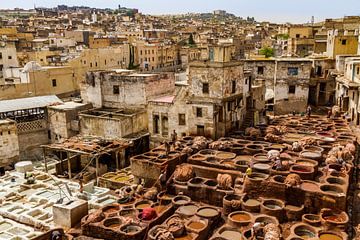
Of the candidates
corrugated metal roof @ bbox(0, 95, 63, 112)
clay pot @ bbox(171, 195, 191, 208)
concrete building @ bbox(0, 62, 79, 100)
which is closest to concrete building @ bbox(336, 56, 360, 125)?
clay pot @ bbox(171, 195, 191, 208)

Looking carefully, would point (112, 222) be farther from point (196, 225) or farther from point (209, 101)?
point (209, 101)

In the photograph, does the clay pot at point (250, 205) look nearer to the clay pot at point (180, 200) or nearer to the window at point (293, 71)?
the clay pot at point (180, 200)

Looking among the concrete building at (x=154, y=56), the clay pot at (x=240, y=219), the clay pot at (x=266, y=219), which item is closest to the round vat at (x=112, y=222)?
the clay pot at (x=240, y=219)

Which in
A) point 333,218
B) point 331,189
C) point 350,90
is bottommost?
point 333,218

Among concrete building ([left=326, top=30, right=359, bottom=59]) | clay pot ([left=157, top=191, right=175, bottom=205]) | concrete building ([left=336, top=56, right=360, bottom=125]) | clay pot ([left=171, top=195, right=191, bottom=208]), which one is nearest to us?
clay pot ([left=171, top=195, right=191, bottom=208])

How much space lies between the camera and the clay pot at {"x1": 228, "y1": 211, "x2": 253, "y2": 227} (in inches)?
766

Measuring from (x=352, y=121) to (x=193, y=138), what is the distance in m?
15.5

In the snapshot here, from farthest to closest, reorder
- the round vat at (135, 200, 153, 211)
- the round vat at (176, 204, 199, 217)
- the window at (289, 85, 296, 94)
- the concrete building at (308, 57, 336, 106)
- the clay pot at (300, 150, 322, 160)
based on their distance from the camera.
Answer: the concrete building at (308, 57, 336, 106) < the window at (289, 85, 296, 94) < the clay pot at (300, 150, 322, 160) < the round vat at (135, 200, 153, 211) < the round vat at (176, 204, 199, 217)

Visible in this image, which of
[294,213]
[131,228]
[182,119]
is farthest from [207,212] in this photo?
[182,119]

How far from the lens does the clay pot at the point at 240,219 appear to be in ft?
63.9

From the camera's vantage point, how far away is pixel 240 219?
786 inches

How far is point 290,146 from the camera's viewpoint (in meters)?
28.5

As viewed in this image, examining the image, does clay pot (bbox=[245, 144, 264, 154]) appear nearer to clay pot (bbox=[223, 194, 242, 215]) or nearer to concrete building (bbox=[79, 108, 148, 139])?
clay pot (bbox=[223, 194, 242, 215])

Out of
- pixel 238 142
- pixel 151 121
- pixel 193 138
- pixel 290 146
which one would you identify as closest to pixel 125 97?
pixel 151 121
